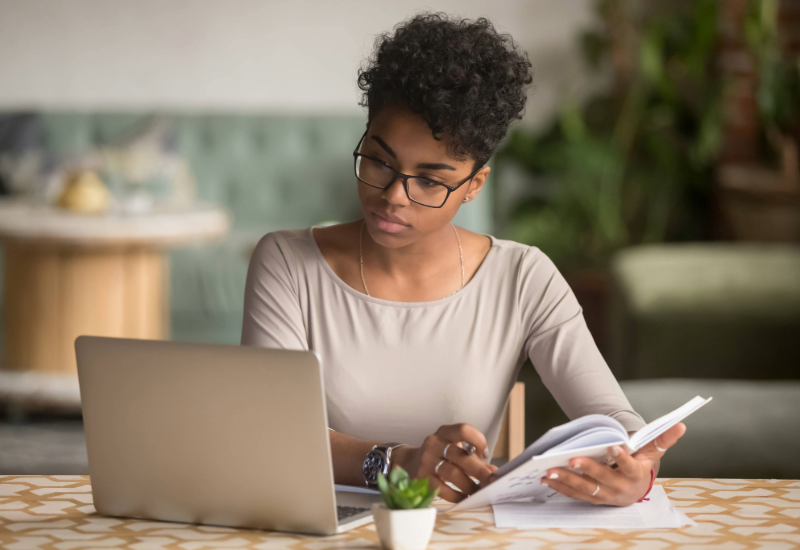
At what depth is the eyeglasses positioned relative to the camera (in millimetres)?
1248

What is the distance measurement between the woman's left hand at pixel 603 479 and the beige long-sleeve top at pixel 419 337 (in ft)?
0.90

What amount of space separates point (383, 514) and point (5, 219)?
268 cm

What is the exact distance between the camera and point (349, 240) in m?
1.49

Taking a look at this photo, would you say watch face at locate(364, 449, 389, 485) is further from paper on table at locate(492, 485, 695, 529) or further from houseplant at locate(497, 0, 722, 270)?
houseplant at locate(497, 0, 722, 270)

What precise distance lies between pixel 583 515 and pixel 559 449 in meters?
0.12

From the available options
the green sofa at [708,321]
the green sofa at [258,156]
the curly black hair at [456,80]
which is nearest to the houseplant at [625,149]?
the green sofa at [258,156]

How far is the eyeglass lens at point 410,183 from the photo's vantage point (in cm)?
125

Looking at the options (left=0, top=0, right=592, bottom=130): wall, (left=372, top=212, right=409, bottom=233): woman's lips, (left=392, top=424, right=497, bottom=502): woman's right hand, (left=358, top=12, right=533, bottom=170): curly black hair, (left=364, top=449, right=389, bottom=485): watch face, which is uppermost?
(left=0, top=0, right=592, bottom=130): wall

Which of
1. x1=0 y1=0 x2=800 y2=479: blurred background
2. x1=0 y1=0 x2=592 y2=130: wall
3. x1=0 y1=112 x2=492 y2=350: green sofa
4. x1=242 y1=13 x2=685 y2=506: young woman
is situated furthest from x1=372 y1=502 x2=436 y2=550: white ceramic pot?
x1=0 y1=0 x2=592 y2=130: wall

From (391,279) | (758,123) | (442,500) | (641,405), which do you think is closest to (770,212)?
(758,123)

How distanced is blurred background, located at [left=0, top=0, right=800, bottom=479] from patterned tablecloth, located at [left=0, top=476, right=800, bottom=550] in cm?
212

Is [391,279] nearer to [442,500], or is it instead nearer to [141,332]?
[442,500]

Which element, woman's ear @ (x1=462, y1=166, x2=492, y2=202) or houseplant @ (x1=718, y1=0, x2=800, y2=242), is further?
houseplant @ (x1=718, y1=0, x2=800, y2=242)

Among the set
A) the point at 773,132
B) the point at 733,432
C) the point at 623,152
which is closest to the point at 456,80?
the point at 733,432
